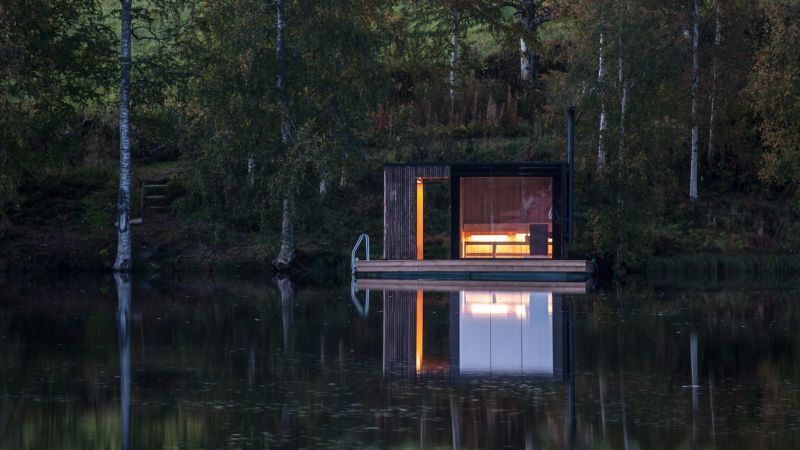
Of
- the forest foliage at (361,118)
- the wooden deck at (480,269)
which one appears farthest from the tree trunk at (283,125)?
the wooden deck at (480,269)

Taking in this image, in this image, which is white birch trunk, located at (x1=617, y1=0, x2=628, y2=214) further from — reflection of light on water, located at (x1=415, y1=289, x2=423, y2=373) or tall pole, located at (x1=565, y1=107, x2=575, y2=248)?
reflection of light on water, located at (x1=415, y1=289, x2=423, y2=373)

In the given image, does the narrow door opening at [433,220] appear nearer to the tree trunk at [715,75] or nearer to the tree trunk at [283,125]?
the tree trunk at [283,125]

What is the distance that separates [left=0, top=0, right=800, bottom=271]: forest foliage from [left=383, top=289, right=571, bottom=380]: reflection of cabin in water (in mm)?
8881

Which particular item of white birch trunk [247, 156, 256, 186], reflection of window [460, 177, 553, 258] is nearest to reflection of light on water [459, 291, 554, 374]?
reflection of window [460, 177, 553, 258]

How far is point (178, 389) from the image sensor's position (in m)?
15.3

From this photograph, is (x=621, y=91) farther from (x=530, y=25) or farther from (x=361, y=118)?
(x=530, y=25)

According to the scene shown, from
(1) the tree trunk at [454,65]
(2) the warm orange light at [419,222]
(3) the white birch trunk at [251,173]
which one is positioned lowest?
(2) the warm orange light at [419,222]

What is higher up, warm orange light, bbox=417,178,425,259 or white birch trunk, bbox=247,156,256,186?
white birch trunk, bbox=247,156,256,186

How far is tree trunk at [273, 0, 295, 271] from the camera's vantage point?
3672cm

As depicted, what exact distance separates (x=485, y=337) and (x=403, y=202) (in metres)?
16.1

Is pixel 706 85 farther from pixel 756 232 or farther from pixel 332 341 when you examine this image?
pixel 332 341

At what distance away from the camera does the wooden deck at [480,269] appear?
34438 millimetres

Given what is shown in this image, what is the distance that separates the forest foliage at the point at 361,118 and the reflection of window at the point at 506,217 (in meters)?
1.37

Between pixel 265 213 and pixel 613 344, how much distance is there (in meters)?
18.7
